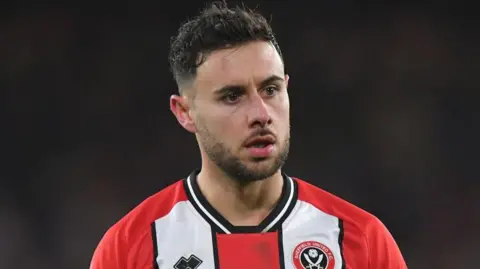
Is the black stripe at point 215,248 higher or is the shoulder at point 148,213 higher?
the shoulder at point 148,213

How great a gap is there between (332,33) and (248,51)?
308 centimetres

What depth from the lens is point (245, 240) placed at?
7.38 feet

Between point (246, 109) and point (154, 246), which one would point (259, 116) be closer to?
point (246, 109)

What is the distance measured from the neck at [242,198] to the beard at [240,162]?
4 centimetres

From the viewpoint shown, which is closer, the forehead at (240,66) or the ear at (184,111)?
the forehead at (240,66)

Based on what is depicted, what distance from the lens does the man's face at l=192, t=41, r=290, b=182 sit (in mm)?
2152

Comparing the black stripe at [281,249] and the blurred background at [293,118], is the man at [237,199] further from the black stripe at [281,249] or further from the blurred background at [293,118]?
the blurred background at [293,118]

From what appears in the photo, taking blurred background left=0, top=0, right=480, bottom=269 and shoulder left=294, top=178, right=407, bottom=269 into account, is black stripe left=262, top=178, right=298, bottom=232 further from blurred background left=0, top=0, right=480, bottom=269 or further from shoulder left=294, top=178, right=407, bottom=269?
blurred background left=0, top=0, right=480, bottom=269

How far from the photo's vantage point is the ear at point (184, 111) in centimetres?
234

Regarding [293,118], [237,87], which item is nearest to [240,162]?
[237,87]

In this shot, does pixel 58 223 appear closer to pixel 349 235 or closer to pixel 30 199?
pixel 30 199

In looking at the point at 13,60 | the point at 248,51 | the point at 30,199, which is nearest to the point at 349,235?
the point at 248,51

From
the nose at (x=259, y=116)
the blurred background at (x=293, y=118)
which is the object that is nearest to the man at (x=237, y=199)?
the nose at (x=259, y=116)

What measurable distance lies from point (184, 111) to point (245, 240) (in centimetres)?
Result: 41
